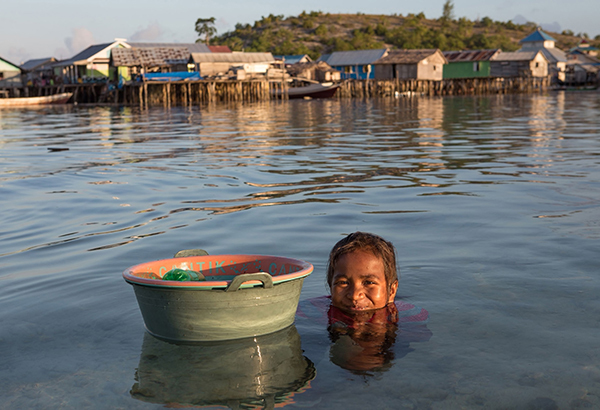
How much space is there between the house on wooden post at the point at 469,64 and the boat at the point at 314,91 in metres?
19.7

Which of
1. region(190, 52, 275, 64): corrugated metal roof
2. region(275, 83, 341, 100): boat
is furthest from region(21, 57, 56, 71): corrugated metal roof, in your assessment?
region(275, 83, 341, 100): boat

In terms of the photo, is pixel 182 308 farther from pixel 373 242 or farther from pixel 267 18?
pixel 267 18

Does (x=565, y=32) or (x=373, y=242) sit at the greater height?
(x=565, y=32)

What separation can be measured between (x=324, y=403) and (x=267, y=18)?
126605mm

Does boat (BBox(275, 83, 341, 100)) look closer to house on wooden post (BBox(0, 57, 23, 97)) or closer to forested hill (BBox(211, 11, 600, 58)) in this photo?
house on wooden post (BBox(0, 57, 23, 97))

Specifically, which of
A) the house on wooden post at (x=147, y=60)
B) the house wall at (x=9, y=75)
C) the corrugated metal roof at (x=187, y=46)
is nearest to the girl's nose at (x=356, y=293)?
the house on wooden post at (x=147, y=60)

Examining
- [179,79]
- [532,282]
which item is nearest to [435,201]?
[532,282]

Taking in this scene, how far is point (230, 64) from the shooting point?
5544cm

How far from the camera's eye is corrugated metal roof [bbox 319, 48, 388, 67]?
2640 inches

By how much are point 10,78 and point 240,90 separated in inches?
983

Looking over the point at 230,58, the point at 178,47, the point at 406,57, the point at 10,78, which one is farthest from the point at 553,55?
the point at 10,78

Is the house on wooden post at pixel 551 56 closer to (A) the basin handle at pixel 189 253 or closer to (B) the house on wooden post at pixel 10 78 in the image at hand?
(B) the house on wooden post at pixel 10 78

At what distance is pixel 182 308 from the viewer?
10.2 feet

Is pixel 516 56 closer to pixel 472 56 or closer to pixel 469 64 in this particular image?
pixel 472 56
